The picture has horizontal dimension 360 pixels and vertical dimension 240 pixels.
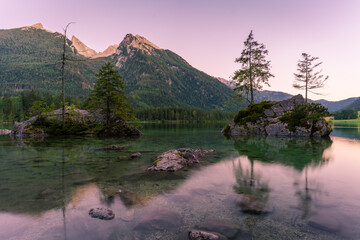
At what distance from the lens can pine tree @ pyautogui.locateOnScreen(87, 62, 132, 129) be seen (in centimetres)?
3372

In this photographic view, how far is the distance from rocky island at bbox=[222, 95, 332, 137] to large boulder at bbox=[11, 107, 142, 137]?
2307cm

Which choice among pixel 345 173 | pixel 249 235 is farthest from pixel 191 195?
pixel 345 173

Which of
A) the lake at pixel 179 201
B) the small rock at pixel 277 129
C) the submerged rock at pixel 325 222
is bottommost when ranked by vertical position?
the lake at pixel 179 201

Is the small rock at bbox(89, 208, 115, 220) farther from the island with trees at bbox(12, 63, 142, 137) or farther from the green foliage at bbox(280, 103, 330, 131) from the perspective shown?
the green foliage at bbox(280, 103, 330, 131)

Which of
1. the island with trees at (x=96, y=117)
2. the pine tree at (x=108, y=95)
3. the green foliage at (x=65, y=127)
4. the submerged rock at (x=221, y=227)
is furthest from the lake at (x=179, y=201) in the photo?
the green foliage at (x=65, y=127)

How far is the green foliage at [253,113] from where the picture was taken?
4041 cm

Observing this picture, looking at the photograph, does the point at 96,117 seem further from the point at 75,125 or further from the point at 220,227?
the point at 220,227

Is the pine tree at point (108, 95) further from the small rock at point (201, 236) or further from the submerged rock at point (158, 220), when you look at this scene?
the small rock at point (201, 236)

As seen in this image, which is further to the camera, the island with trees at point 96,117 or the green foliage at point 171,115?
the green foliage at point 171,115

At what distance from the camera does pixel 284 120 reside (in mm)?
38156

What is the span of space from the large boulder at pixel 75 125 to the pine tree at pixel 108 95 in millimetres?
1728

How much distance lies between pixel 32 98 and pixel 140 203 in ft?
437

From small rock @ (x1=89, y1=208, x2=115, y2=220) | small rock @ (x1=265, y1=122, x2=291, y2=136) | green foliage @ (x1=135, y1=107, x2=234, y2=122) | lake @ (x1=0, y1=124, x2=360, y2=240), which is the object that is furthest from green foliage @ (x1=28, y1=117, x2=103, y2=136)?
green foliage @ (x1=135, y1=107, x2=234, y2=122)

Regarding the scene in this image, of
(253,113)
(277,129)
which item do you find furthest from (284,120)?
(253,113)
